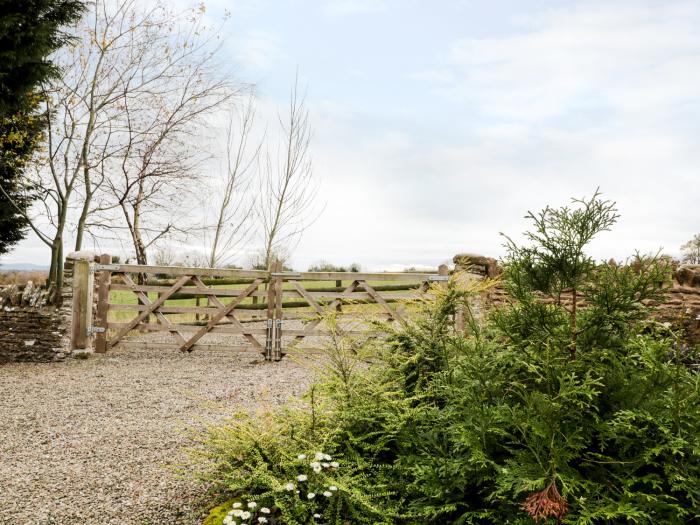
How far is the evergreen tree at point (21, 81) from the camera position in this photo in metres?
10.8

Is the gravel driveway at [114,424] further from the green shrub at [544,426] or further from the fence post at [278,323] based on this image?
the green shrub at [544,426]

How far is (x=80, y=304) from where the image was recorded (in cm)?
970

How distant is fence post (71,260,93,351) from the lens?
9680 mm

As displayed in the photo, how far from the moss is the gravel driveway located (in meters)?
0.20

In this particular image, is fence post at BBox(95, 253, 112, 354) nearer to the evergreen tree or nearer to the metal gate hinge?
the metal gate hinge

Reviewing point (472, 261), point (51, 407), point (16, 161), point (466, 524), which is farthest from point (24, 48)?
point (466, 524)

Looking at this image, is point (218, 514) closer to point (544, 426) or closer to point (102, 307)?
point (544, 426)

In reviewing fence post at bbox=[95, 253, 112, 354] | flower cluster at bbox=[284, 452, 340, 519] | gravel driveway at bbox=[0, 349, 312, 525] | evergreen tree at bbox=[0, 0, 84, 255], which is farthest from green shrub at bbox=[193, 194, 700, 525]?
evergreen tree at bbox=[0, 0, 84, 255]

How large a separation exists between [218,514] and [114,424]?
10.4 feet

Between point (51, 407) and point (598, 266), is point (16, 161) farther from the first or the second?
point (598, 266)

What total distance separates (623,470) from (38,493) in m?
4.20

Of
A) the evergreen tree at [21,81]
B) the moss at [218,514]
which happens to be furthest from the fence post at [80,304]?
the moss at [218,514]

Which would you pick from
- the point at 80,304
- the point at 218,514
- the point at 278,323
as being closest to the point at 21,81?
the point at 80,304

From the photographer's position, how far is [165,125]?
1512 centimetres
